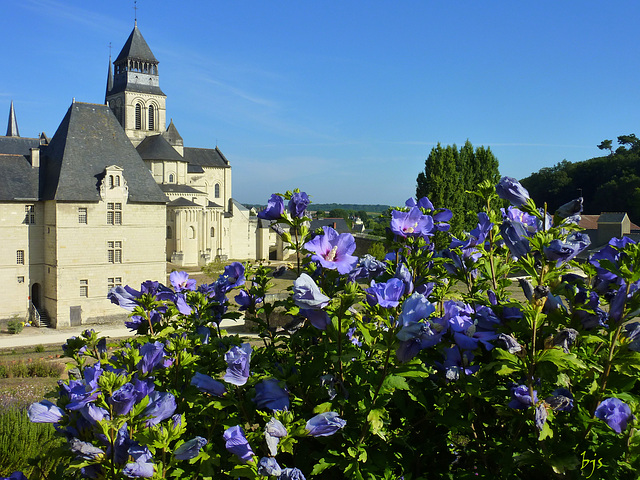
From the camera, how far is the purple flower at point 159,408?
6.48 ft

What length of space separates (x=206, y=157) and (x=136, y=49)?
15228mm

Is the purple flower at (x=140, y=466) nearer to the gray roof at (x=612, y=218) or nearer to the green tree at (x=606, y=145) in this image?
the gray roof at (x=612, y=218)

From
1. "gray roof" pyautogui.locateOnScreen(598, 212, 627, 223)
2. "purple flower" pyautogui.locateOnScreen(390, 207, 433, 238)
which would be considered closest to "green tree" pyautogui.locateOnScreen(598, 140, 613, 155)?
"gray roof" pyautogui.locateOnScreen(598, 212, 627, 223)

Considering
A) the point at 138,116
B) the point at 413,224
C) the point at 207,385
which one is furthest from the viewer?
the point at 138,116

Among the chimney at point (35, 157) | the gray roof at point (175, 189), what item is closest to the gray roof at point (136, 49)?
the gray roof at point (175, 189)

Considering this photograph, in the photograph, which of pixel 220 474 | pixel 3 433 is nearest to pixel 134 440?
pixel 220 474

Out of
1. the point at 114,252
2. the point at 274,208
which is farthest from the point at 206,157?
the point at 274,208

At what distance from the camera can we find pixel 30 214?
33031 millimetres

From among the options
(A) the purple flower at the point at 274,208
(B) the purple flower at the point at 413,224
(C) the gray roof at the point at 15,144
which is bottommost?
(B) the purple flower at the point at 413,224

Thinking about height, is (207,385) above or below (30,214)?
below

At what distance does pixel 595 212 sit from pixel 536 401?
76593 mm

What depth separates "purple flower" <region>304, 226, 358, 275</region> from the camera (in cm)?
218

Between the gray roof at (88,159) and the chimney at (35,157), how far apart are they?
16.5 inches

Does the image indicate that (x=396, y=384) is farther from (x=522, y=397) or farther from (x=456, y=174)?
(x=456, y=174)
